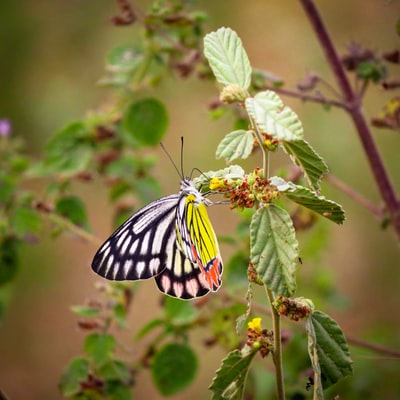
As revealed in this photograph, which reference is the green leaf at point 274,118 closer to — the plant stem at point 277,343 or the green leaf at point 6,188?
the plant stem at point 277,343

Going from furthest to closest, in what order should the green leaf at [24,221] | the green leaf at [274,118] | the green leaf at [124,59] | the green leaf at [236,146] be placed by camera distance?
the green leaf at [24,221] → the green leaf at [124,59] → the green leaf at [236,146] → the green leaf at [274,118]

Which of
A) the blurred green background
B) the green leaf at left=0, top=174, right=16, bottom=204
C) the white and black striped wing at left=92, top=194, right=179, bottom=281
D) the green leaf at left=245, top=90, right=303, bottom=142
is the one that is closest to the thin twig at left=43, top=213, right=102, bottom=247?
the green leaf at left=0, top=174, right=16, bottom=204

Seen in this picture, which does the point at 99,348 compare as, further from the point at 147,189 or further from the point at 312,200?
the point at 312,200

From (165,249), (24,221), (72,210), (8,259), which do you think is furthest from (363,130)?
(8,259)

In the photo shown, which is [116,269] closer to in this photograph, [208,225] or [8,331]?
[208,225]

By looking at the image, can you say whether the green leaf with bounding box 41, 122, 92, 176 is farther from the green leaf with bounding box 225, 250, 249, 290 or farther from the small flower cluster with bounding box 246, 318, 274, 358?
the small flower cluster with bounding box 246, 318, 274, 358

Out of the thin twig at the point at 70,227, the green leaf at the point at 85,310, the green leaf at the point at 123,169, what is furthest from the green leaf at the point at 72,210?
the green leaf at the point at 85,310
